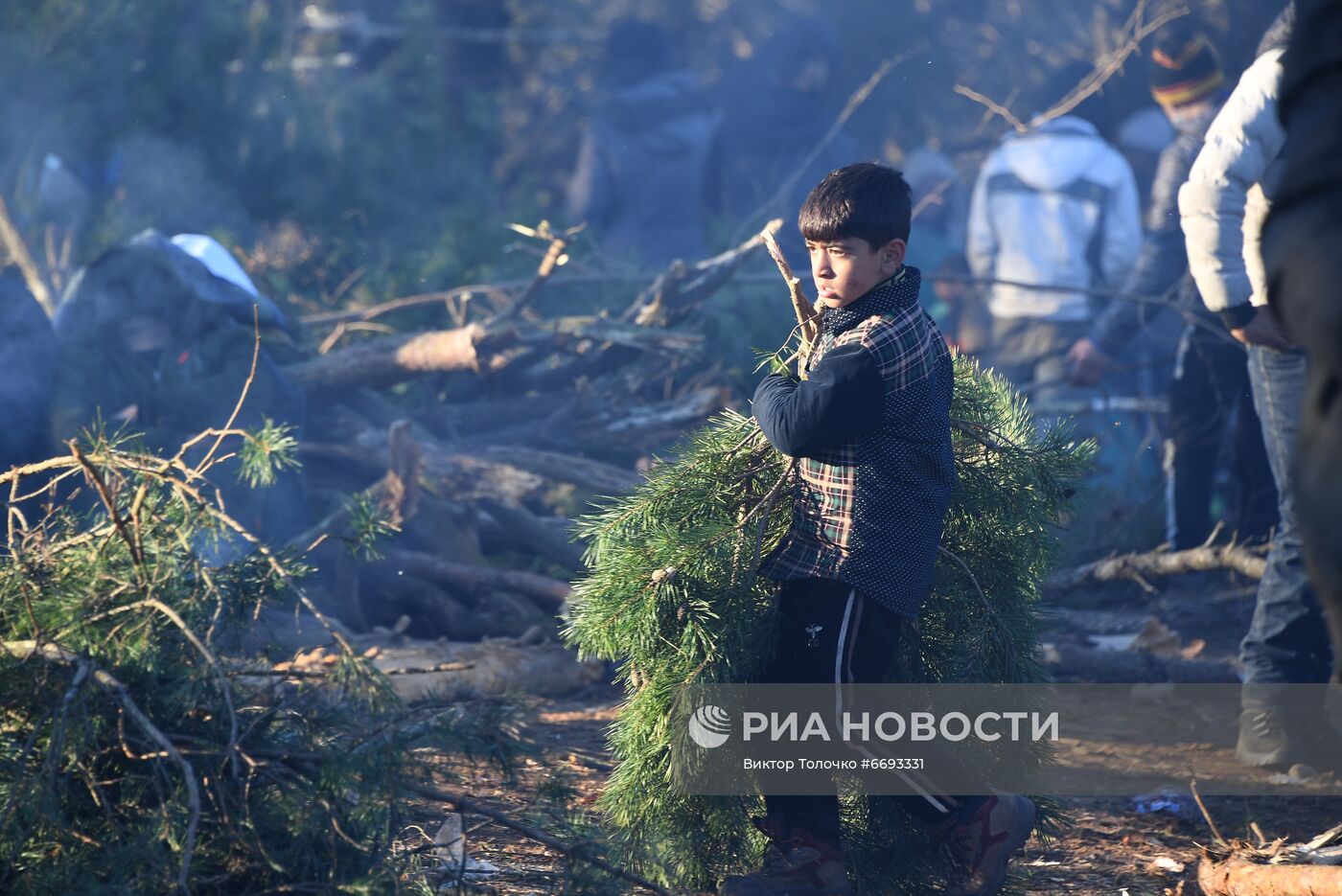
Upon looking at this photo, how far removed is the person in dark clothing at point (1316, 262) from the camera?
1.08m

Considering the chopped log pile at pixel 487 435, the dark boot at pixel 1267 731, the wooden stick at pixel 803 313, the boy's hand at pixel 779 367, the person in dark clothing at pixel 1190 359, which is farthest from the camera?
the chopped log pile at pixel 487 435

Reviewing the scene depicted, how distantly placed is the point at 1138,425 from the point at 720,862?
5.79 meters

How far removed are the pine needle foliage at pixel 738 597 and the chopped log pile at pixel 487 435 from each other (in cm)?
208

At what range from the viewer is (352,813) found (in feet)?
7.34

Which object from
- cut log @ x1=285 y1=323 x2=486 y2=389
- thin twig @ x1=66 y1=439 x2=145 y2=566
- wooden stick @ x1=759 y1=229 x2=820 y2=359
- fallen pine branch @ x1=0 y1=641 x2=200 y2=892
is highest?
wooden stick @ x1=759 y1=229 x2=820 y2=359

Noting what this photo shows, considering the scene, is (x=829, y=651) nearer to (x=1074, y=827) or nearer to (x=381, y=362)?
(x=1074, y=827)

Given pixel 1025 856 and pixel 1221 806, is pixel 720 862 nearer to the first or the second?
pixel 1025 856

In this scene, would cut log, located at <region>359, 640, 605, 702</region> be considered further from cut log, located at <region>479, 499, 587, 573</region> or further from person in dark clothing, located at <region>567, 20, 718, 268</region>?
person in dark clothing, located at <region>567, 20, 718, 268</region>

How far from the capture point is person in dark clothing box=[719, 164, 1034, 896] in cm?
248

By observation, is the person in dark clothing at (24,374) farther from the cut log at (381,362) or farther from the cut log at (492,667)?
the cut log at (492,667)

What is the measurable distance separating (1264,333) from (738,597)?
1958mm

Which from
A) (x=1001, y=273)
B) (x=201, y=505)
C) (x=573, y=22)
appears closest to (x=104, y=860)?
(x=201, y=505)

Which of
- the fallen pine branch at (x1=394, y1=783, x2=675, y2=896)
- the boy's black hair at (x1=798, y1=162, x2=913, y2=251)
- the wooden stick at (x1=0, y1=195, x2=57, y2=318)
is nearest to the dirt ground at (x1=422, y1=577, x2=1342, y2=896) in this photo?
the fallen pine branch at (x1=394, y1=783, x2=675, y2=896)

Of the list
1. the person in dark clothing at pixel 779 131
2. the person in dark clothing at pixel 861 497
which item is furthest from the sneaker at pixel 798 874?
the person in dark clothing at pixel 779 131
